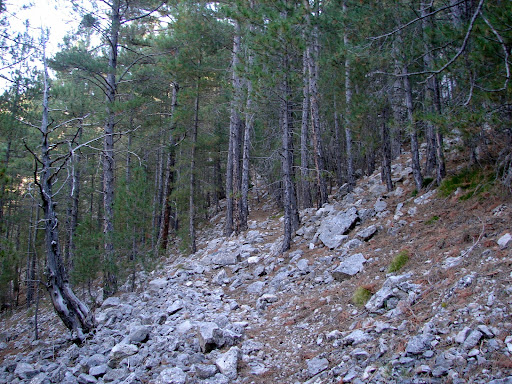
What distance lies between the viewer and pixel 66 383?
563cm

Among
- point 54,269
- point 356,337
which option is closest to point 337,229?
point 356,337

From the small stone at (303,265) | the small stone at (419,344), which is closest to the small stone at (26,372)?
the small stone at (303,265)

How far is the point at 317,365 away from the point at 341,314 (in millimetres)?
1242

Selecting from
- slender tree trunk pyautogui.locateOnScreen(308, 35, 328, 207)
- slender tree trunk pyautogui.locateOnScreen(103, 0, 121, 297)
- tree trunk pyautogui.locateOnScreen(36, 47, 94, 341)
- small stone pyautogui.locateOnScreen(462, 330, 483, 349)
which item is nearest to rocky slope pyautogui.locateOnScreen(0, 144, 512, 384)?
small stone pyautogui.locateOnScreen(462, 330, 483, 349)

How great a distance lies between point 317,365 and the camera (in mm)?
4605

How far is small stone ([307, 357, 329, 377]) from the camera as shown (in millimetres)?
4504

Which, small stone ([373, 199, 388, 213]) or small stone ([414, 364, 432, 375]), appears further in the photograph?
small stone ([373, 199, 388, 213])

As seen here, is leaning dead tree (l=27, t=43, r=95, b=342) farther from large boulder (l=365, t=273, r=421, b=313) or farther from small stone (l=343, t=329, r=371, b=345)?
large boulder (l=365, t=273, r=421, b=313)

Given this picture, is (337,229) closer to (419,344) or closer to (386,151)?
(386,151)

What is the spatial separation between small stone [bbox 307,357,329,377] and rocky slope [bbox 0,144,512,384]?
0.05 feet

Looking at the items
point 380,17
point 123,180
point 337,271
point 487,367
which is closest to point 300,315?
point 337,271

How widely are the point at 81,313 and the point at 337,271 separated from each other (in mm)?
5612

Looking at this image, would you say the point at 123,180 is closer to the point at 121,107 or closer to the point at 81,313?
the point at 121,107

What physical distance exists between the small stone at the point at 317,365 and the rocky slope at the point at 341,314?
0.05 feet
